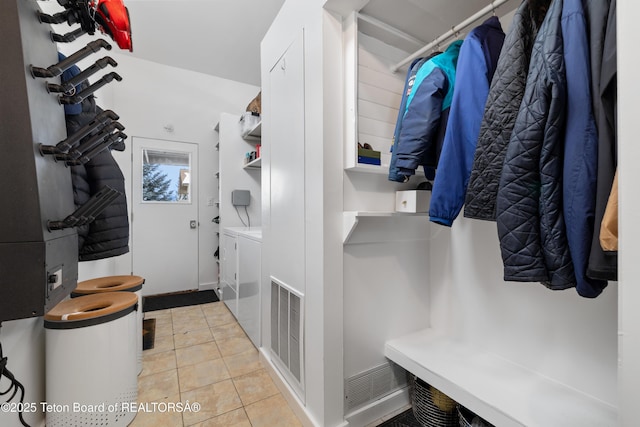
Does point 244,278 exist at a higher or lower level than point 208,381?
higher

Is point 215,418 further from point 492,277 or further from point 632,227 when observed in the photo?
point 632,227

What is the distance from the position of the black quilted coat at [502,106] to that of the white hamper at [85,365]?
1.74 metres

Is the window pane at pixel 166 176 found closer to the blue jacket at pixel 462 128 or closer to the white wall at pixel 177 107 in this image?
the white wall at pixel 177 107

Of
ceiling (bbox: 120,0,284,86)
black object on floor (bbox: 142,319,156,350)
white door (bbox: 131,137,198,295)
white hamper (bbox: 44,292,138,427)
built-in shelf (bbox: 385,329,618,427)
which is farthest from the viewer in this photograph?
white door (bbox: 131,137,198,295)

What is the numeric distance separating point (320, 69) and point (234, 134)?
8.03 feet

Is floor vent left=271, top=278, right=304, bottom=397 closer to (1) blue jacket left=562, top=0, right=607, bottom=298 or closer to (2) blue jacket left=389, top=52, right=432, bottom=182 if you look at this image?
(2) blue jacket left=389, top=52, right=432, bottom=182

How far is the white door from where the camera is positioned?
346 centimetres

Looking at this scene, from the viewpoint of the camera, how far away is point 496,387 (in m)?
1.10

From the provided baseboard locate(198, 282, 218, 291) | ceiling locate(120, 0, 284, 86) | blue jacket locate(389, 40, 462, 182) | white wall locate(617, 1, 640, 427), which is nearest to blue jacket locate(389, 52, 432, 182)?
blue jacket locate(389, 40, 462, 182)

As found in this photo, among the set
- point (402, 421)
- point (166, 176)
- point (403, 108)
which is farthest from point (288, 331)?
point (166, 176)

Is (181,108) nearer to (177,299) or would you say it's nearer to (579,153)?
(177,299)

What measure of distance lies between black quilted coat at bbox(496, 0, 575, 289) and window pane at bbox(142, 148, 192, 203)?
385 centimetres

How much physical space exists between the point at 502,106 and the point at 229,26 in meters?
3.08

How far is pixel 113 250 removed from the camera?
1393mm
